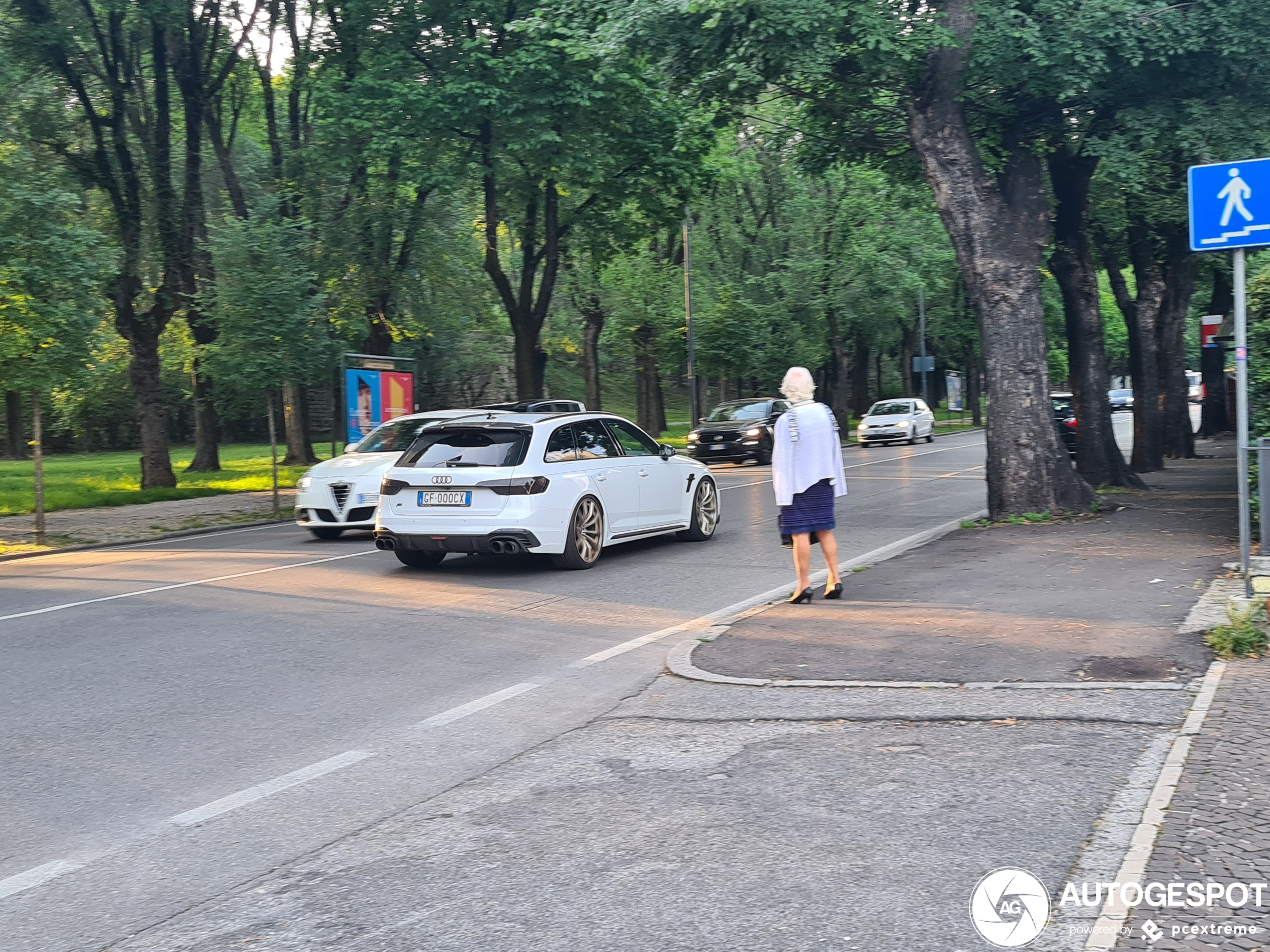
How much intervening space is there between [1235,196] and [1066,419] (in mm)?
19133

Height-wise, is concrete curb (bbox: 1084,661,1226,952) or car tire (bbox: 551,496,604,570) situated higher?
car tire (bbox: 551,496,604,570)

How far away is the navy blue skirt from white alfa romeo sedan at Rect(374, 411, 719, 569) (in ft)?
9.83

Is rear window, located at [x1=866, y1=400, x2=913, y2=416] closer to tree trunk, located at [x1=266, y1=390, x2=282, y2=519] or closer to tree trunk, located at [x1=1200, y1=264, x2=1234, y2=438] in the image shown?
tree trunk, located at [x1=1200, y1=264, x2=1234, y2=438]

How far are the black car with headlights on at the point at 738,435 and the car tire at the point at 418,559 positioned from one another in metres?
20.7

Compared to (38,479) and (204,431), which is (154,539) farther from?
(204,431)

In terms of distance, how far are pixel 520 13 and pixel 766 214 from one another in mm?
23345

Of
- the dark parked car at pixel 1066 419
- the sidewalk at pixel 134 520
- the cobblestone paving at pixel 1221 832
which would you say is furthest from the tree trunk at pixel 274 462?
the cobblestone paving at pixel 1221 832

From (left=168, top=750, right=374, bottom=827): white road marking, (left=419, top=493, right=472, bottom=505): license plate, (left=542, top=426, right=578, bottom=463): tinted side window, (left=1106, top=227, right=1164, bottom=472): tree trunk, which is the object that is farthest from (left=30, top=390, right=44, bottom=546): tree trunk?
(left=1106, top=227, right=1164, bottom=472): tree trunk

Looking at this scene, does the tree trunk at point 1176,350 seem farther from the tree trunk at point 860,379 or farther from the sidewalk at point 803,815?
the tree trunk at point 860,379

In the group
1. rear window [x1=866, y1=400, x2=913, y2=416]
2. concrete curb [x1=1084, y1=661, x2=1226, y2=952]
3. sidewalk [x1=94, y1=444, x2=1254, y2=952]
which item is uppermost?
rear window [x1=866, y1=400, x2=913, y2=416]

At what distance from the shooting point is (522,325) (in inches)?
1146

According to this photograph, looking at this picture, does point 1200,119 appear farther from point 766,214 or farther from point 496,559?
point 766,214

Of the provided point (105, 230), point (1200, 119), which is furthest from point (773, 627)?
point (105, 230)

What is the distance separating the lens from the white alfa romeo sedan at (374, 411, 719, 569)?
12.2 meters
